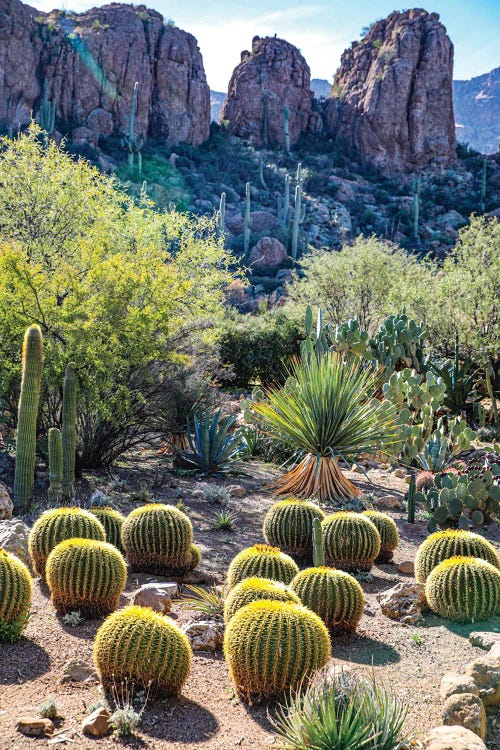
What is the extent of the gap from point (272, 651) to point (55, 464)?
14.8 ft

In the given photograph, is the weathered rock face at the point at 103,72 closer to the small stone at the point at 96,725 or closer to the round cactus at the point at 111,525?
the round cactus at the point at 111,525

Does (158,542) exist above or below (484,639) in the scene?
above

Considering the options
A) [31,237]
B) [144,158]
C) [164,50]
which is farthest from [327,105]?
[31,237]

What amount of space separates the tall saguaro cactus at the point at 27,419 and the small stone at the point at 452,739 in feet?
18.7

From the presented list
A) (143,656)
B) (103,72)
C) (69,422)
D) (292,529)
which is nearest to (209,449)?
(69,422)

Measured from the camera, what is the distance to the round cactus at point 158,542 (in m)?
6.24

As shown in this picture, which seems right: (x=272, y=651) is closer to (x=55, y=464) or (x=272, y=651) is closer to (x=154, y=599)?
(x=154, y=599)

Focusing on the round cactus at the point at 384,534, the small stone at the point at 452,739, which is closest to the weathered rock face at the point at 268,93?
the round cactus at the point at 384,534

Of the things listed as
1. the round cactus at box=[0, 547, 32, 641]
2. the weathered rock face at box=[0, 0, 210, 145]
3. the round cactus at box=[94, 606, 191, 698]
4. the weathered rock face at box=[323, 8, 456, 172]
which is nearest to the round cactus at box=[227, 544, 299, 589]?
the round cactus at box=[94, 606, 191, 698]

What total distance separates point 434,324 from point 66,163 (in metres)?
8.88

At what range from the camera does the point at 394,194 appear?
195ft

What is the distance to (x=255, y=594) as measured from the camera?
15.3 feet

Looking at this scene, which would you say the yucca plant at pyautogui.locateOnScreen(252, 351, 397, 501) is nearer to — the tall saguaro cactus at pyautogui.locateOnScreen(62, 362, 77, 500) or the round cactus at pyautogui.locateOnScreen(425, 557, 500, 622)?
the tall saguaro cactus at pyautogui.locateOnScreen(62, 362, 77, 500)

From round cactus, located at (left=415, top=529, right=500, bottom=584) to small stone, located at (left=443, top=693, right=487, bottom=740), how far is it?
230 cm
